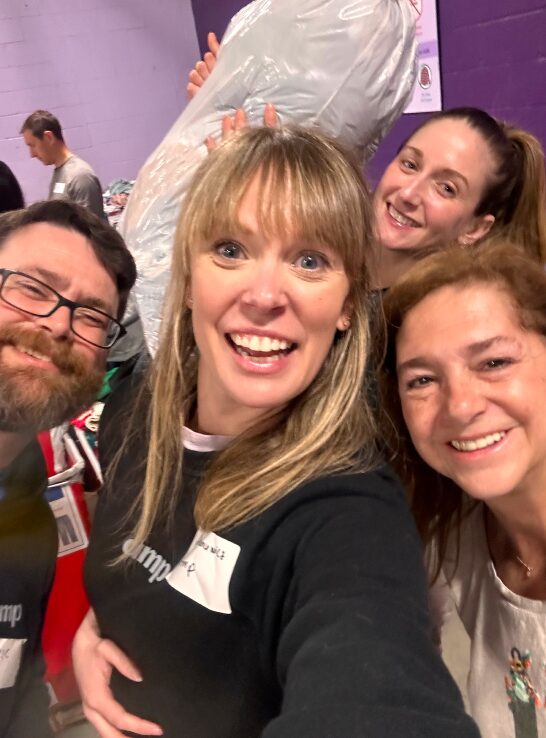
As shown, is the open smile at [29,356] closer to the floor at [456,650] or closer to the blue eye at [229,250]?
the blue eye at [229,250]

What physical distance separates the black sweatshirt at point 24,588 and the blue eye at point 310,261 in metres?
0.77

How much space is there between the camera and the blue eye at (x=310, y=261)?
877 mm

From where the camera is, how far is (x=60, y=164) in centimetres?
407

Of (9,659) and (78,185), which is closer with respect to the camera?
(9,659)

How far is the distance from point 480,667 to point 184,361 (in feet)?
2.58

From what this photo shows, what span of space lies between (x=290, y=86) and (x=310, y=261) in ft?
1.95

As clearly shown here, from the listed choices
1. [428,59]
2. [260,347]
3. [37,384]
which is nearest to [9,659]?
[37,384]

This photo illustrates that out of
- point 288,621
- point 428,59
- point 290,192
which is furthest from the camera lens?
point 428,59

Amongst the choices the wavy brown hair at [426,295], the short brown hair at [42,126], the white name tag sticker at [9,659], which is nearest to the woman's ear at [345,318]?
the wavy brown hair at [426,295]

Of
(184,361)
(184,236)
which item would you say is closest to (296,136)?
(184,236)

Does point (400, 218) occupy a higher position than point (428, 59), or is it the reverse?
point (428, 59)

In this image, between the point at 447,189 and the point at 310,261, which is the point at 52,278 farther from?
the point at 447,189

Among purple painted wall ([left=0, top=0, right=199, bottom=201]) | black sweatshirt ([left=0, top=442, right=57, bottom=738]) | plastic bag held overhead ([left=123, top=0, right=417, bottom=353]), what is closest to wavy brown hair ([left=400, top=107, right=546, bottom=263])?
plastic bag held overhead ([left=123, top=0, right=417, bottom=353])

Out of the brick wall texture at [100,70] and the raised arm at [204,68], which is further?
the brick wall texture at [100,70]
